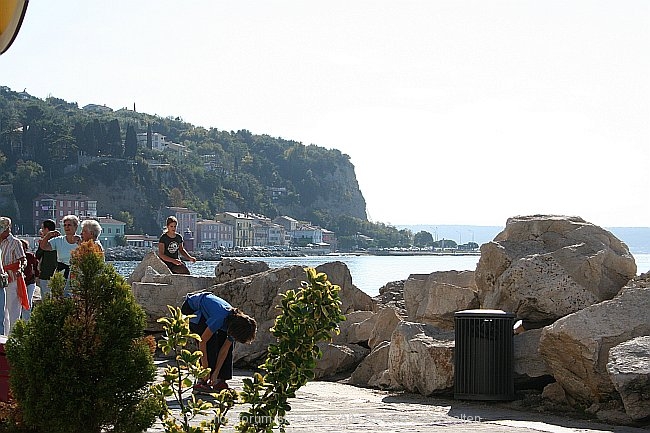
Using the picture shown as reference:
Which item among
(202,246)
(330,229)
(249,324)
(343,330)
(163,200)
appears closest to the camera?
(249,324)

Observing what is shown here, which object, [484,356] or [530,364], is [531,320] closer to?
[530,364]

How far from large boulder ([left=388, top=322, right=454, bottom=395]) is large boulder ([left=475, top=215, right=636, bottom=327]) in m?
0.87

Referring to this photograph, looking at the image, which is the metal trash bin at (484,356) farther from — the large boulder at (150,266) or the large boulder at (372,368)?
the large boulder at (150,266)

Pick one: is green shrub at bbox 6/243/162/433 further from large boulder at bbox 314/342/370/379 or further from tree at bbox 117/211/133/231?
tree at bbox 117/211/133/231

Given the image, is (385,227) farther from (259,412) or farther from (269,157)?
(259,412)

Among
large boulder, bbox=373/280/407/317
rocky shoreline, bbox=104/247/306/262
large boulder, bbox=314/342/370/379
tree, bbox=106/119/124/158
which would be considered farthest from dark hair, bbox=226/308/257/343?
tree, bbox=106/119/124/158

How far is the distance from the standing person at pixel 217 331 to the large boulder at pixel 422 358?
71.6 inches

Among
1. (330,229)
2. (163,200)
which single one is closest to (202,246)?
(163,200)

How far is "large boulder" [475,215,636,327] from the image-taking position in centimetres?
1133

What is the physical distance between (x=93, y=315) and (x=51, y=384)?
431 mm

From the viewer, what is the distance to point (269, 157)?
17850cm

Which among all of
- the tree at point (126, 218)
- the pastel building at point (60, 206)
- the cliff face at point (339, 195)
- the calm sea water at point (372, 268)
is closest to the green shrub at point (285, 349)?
the calm sea water at point (372, 268)

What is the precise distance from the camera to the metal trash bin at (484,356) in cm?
Result: 1043

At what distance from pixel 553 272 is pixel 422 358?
1.73 meters
